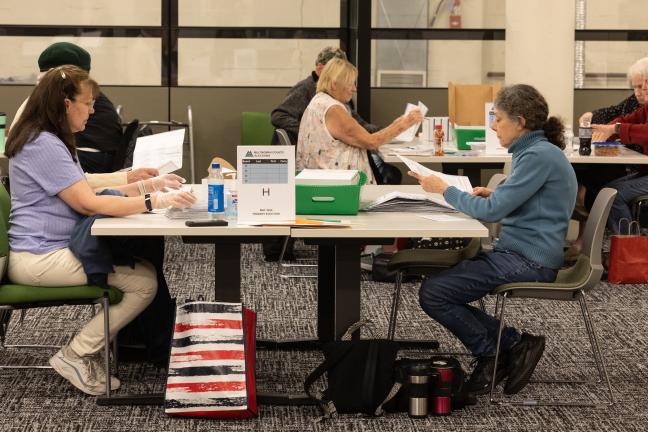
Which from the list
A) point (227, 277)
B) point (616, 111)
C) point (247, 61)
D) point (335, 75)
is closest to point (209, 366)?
point (227, 277)

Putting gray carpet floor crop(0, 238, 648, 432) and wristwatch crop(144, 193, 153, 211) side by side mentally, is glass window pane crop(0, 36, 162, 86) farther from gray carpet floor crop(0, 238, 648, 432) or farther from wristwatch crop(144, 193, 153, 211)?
wristwatch crop(144, 193, 153, 211)

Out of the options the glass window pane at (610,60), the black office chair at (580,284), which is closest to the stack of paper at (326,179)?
the black office chair at (580,284)

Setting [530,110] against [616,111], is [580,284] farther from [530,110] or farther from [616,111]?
[616,111]

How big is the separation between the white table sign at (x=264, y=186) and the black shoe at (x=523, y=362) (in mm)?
1027

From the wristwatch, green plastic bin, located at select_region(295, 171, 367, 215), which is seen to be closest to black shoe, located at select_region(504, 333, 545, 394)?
green plastic bin, located at select_region(295, 171, 367, 215)

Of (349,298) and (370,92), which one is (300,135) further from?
(370,92)

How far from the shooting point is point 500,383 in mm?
4199

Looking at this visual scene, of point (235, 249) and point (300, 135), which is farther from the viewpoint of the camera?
point (300, 135)

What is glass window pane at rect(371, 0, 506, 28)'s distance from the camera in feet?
27.9

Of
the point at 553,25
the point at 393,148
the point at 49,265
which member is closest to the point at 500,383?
the point at 49,265

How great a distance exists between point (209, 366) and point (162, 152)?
1080 mm

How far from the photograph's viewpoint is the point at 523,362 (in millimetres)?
4062

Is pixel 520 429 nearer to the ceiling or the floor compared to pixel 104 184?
nearer to the floor

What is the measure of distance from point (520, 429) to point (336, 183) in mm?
1093
